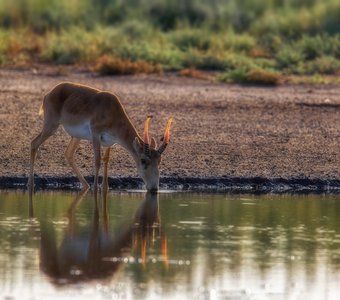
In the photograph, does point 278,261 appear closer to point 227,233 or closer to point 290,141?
point 227,233

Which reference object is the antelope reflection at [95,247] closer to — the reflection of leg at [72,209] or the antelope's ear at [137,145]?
the reflection of leg at [72,209]

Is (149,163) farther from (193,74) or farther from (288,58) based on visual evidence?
(288,58)

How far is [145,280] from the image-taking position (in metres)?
10.7

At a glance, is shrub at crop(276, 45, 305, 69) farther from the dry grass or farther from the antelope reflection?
the antelope reflection

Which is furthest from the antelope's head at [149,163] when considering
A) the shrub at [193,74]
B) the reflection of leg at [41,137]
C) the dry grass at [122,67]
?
the dry grass at [122,67]

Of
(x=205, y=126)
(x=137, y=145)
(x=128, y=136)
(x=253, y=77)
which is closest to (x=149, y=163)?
(x=137, y=145)

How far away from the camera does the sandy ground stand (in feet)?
55.4

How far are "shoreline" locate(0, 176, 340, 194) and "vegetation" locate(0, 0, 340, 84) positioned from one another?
8.07 meters

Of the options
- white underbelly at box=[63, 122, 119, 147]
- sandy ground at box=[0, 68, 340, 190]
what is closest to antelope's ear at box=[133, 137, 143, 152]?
white underbelly at box=[63, 122, 119, 147]

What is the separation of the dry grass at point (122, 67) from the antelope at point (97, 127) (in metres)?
9.20

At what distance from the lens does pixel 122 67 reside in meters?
25.3

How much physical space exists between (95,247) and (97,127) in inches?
139

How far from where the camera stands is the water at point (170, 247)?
10453 mm

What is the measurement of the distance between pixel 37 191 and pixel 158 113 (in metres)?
5.47
